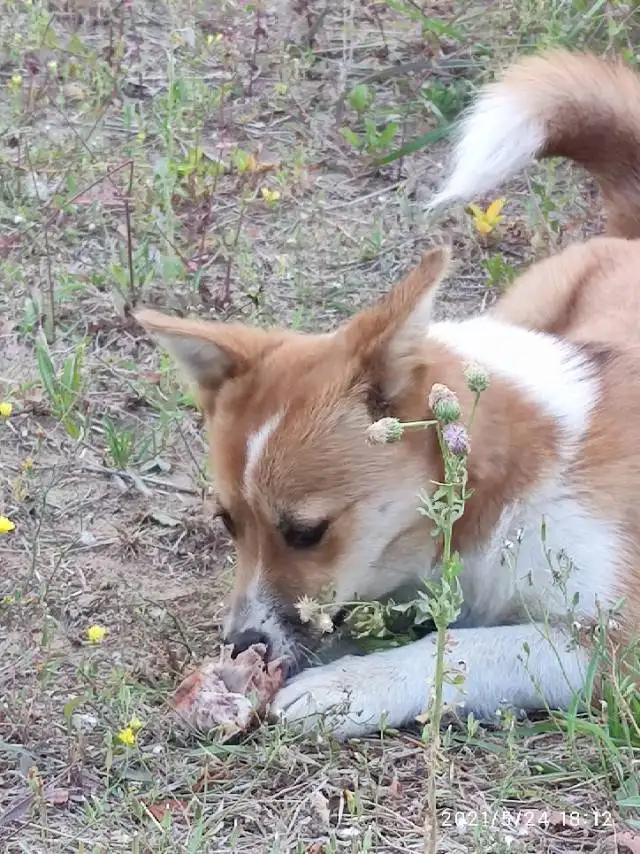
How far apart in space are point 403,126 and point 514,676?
317cm

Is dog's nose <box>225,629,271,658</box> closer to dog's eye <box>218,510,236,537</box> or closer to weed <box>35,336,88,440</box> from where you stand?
dog's eye <box>218,510,236,537</box>

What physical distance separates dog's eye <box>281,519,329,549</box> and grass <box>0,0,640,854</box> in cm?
39

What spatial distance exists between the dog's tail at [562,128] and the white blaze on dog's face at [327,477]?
138 centimetres

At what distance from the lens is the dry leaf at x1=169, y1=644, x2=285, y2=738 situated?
8.77ft

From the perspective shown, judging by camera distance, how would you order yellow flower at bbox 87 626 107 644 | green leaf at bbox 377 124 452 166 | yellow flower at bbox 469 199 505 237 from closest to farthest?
1. yellow flower at bbox 87 626 107 644
2. yellow flower at bbox 469 199 505 237
3. green leaf at bbox 377 124 452 166

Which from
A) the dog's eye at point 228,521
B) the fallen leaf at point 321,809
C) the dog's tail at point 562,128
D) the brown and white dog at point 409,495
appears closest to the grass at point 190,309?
the fallen leaf at point 321,809

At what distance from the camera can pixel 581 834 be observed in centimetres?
244

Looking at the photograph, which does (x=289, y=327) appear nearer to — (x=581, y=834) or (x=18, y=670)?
(x=18, y=670)

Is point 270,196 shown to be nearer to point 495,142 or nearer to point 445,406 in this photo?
point 495,142

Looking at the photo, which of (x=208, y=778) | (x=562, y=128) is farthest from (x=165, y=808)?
(x=562, y=128)

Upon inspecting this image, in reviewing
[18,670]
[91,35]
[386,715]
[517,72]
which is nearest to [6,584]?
[18,670]

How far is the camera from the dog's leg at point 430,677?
2.74 metres

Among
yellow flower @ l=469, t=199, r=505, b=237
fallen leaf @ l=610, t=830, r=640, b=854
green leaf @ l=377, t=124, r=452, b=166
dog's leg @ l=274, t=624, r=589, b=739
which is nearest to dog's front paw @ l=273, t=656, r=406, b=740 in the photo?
dog's leg @ l=274, t=624, r=589, b=739

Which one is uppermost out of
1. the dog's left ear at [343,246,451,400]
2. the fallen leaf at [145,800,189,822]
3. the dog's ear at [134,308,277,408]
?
the dog's left ear at [343,246,451,400]
